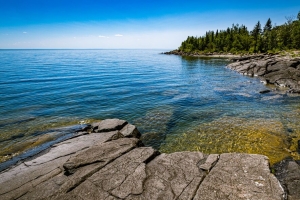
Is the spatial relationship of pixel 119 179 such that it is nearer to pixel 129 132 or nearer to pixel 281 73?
pixel 129 132

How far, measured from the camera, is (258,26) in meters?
135

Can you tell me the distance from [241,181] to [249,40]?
140 m

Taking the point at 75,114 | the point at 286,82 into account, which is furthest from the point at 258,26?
the point at 75,114

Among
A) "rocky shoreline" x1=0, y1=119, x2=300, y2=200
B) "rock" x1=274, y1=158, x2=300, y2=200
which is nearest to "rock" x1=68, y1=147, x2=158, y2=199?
"rocky shoreline" x1=0, y1=119, x2=300, y2=200

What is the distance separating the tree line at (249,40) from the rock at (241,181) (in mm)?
117388

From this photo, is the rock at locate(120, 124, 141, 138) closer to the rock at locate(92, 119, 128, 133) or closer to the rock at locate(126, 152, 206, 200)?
the rock at locate(92, 119, 128, 133)

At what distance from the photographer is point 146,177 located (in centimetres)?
700

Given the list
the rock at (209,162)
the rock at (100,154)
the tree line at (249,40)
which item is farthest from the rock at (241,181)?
the tree line at (249,40)

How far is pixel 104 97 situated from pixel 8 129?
12287 mm

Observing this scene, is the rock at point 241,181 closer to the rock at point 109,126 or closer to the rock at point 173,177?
the rock at point 173,177

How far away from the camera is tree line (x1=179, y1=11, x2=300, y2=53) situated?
10419 centimetres

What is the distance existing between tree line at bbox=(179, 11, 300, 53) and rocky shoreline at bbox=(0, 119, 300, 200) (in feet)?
386

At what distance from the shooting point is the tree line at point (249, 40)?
104194mm

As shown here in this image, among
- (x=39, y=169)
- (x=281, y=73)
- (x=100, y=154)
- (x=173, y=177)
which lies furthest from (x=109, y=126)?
(x=281, y=73)
